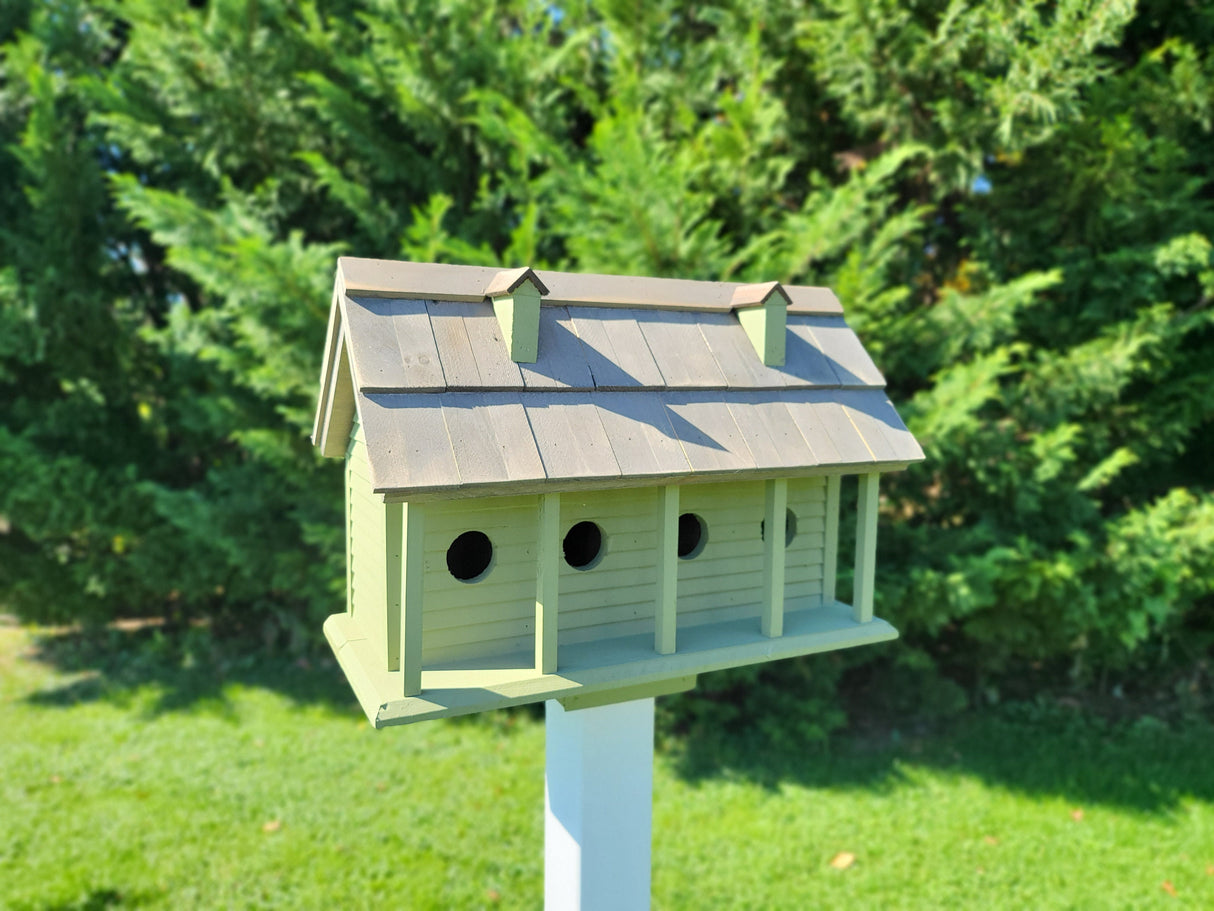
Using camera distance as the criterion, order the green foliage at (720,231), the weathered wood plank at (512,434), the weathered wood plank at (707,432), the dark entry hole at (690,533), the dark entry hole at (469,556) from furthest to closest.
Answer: the green foliage at (720,231) < the dark entry hole at (690,533) < the dark entry hole at (469,556) < the weathered wood plank at (707,432) < the weathered wood plank at (512,434)

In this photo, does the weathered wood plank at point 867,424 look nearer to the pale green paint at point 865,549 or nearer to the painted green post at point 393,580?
the pale green paint at point 865,549

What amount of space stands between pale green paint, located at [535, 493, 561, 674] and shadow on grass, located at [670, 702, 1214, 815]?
3743mm

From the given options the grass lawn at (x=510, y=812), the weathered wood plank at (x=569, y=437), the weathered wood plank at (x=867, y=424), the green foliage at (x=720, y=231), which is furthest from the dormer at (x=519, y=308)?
the grass lawn at (x=510, y=812)

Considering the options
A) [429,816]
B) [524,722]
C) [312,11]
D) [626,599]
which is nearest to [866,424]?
[626,599]

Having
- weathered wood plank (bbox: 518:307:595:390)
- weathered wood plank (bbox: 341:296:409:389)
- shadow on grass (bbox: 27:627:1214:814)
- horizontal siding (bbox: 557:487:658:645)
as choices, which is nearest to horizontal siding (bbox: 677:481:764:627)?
horizontal siding (bbox: 557:487:658:645)

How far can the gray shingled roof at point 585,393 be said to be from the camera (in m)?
1.46

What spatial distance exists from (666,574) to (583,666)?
0.27 m

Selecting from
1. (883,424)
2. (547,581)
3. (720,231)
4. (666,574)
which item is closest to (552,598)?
(547,581)

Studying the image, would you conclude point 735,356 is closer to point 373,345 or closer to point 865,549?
point 865,549

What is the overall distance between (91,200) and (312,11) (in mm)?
2431

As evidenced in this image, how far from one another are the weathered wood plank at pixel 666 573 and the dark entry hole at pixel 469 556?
421 millimetres

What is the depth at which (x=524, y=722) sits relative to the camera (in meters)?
5.67

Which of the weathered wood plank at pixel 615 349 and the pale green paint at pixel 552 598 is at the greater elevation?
the weathered wood plank at pixel 615 349

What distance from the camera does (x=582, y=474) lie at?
1.53 meters
